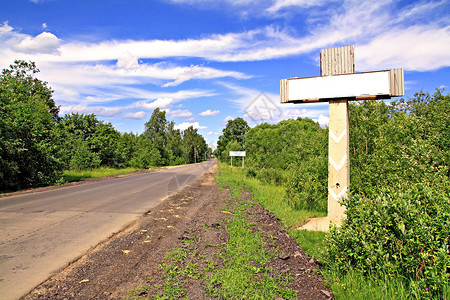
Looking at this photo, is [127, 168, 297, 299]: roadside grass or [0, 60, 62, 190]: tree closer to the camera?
[127, 168, 297, 299]: roadside grass

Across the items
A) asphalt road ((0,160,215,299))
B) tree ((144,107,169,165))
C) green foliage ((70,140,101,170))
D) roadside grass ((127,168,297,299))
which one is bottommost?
asphalt road ((0,160,215,299))

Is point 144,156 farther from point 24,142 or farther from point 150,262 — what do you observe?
point 150,262

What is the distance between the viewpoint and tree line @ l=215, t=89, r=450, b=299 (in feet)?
9.46

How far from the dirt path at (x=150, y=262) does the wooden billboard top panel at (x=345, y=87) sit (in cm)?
283

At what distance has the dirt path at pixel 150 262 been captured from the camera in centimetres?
338

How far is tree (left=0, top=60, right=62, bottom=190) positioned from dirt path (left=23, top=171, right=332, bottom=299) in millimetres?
11305

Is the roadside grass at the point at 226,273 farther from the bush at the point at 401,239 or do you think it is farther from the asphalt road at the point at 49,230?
the asphalt road at the point at 49,230

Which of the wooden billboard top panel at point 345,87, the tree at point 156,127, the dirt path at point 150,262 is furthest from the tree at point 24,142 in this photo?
the tree at point 156,127

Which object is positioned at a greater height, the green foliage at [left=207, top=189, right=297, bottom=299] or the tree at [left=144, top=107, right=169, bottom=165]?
the tree at [left=144, top=107, right=169, bottom=165]

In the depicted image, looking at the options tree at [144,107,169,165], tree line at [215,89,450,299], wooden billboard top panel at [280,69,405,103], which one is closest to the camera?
tree line at [215,89,450,299]

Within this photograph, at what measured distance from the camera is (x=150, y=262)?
438cm

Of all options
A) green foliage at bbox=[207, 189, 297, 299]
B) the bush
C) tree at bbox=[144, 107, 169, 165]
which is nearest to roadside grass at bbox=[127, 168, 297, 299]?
green foliage at bbox=[207, 189, 297, 299]

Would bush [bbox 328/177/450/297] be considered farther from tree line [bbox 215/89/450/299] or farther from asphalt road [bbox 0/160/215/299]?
asphalt road [bbox 0/160/215/299]

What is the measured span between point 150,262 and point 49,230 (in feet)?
12.2
